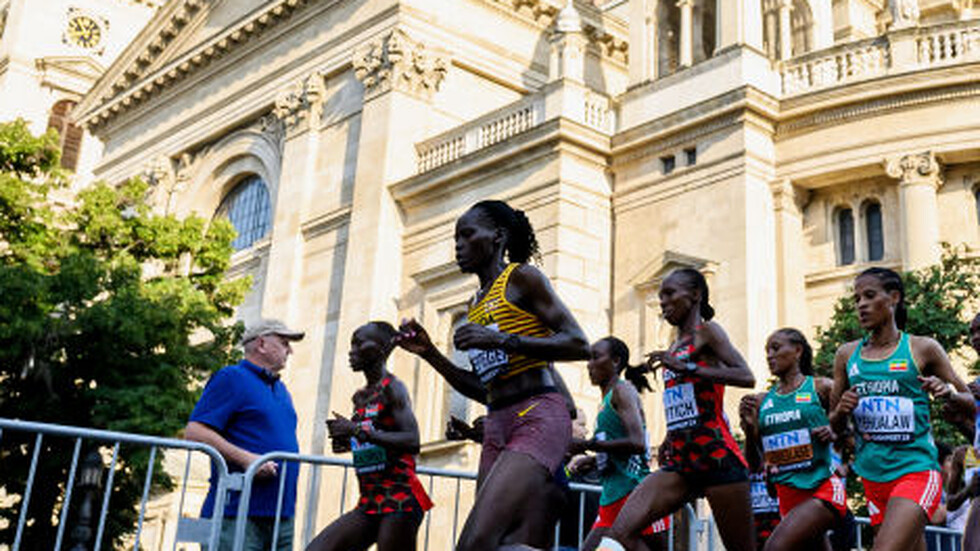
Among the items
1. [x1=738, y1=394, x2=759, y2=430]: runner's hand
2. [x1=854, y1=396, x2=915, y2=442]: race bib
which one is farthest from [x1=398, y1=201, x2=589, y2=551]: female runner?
[x1=738, y1=394, x2=759, y2=430]: runner's hand

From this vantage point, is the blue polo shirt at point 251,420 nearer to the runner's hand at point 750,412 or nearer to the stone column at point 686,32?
the runner's hand at point 750,412

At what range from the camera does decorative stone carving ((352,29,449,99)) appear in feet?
91.0

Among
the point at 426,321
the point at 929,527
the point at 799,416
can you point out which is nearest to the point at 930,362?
the point at 799,416

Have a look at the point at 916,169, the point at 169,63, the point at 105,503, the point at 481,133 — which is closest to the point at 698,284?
the point at 105,503

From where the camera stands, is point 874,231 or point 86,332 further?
point 874,231

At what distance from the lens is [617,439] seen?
7.46 m

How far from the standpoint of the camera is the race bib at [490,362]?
537cm

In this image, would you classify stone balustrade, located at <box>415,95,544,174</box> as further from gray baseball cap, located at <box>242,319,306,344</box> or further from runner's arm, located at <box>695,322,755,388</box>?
runner's arm, located at <box>695,322,755,388</box>

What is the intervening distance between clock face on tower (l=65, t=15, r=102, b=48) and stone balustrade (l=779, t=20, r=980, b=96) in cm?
4143

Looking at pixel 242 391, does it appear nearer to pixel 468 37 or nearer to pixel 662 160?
pixel 662 160

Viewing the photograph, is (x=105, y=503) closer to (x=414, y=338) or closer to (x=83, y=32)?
(x=414, y=338)

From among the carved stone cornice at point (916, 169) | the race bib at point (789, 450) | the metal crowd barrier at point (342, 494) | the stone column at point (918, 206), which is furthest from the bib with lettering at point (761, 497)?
the carved stone cornice at point (916, 169)

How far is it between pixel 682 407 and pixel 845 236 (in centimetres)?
1601

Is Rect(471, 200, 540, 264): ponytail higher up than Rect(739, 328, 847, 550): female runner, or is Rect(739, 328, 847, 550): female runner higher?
Rect(471, 200, 540, 264): ponytail
